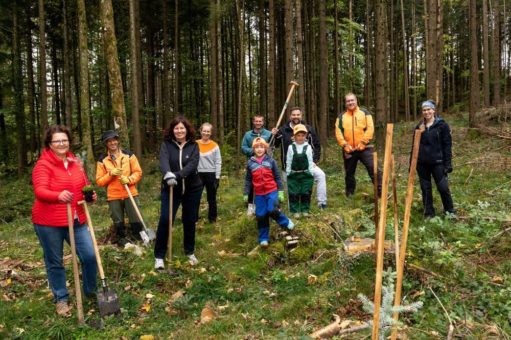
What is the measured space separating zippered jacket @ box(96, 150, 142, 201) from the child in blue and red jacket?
7.13 feet

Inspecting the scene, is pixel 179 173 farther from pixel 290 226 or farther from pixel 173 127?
pixel 290 226

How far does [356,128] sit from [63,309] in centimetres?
614

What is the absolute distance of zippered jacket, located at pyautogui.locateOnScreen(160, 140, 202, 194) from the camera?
235 inches

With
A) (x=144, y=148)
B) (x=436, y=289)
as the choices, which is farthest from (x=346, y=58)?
(x=436, y=289)

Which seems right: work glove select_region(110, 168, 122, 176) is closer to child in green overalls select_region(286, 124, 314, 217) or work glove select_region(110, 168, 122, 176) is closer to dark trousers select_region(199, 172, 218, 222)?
dark trousers select_region(199, 172, 218, 222)

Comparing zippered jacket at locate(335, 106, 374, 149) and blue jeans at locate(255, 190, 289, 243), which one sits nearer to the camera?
blue jeans at locate(255, 190, 289, 243)

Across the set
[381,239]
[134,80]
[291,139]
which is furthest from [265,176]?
[134,80]

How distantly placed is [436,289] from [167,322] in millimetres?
3102

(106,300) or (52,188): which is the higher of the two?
(52,188)

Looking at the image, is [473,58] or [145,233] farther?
[473,58]

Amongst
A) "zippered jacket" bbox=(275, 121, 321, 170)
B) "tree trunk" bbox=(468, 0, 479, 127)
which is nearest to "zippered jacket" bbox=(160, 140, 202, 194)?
"zippered jacket" bbox=(275, 121, 321, 170)

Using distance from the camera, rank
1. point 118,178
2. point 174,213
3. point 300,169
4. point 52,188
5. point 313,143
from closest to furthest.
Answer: point 52,188, point 174,213, point 118,178, point 300,169, point 313,143

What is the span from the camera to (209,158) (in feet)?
27.2

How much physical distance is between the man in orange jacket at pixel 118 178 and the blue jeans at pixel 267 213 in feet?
7.66
